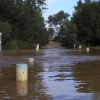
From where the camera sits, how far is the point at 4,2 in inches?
1791

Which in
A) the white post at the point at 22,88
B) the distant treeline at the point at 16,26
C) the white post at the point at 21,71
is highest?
the distant treeline at the point at 16,26

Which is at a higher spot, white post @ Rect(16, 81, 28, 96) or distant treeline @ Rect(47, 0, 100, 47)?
distant treeline @ Rect(47, 0, 100, 47)

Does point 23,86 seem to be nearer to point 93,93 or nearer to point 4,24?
point 93,93

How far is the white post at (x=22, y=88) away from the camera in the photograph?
7816 mm

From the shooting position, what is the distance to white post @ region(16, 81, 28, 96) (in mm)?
7816

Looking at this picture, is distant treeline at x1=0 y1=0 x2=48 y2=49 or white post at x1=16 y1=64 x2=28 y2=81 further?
distant treeline at x1=0 y1=0 x2=48 y2=49

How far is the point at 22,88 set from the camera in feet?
28.2

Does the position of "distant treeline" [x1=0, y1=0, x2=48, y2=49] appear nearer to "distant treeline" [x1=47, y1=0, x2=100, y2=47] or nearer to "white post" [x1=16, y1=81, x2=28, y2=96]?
"distant treeline" [x1=47, y1=0, x2=100, y2=47]

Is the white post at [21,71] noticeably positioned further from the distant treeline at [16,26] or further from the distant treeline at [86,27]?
the distant treeline at [86,27]

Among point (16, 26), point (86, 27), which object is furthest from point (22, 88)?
point (86, 27)

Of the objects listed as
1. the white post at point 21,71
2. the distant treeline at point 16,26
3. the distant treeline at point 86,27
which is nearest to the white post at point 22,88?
the white post at point 21,71

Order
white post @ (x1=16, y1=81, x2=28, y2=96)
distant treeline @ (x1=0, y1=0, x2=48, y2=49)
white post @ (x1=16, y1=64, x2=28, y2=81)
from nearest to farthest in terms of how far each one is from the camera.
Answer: white post @ (x1=16, y1=81, x2=28, y2=96), white post @ (x1=16, y1=64, x2=28, y2=81), distant treeline @ (x1=0, y1=0, x2=48, y2=49)

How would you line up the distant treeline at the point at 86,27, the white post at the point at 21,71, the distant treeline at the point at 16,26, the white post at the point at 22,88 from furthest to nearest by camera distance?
the distant treeline at the point at 86,27 → the distant treeline at the point at 16,26 → the white post at the point at 21,71 → the white post at the point at 22,88

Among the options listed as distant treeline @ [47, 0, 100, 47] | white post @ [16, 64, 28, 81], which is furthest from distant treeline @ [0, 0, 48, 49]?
white post @ [16, 64, 28, 81]
